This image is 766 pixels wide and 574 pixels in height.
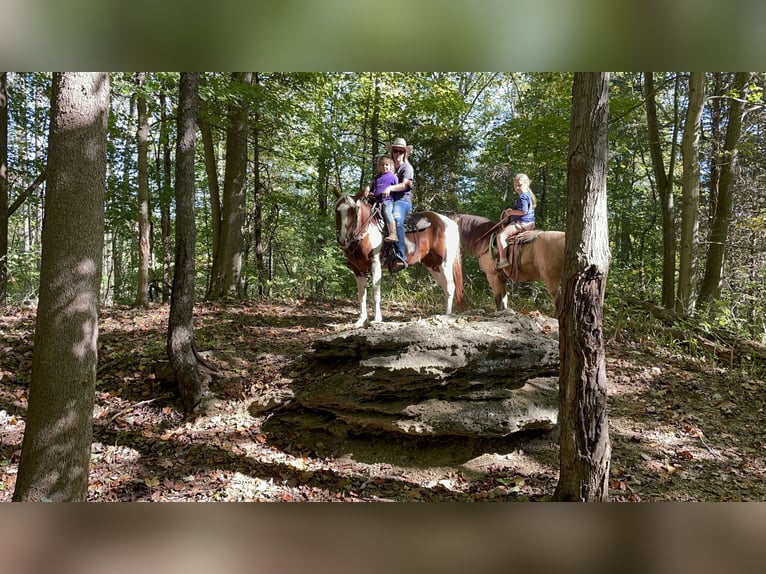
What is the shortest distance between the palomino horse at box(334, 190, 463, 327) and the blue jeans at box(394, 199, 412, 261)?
209mm

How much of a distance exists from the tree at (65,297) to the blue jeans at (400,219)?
4.33 metres

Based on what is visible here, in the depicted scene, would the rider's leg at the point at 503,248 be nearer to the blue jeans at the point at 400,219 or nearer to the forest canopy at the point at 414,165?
the blue jeans at the point at 400,219

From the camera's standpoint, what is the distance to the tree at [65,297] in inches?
104

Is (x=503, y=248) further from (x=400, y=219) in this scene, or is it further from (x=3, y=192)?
(x=3, y=192)

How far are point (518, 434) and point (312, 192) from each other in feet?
30.9

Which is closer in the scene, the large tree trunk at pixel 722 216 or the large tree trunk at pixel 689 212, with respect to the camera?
the large tree trunk at pixel 689 212

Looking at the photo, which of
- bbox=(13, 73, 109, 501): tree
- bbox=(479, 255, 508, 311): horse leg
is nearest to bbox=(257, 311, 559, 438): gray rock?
bbox=(479, 255, 508, 311): horse leg

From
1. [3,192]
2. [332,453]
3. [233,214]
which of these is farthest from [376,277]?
[3,192]

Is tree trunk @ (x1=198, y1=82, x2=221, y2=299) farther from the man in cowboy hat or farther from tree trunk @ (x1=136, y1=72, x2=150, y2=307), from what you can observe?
the man in cowboy hat

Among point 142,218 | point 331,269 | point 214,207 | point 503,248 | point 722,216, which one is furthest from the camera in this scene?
point 331,269

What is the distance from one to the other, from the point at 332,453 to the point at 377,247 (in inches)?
118

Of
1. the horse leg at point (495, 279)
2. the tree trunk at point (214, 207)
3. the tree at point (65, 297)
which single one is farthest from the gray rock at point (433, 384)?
the tree trunk at point (214, 207)

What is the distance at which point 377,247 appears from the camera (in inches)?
263
